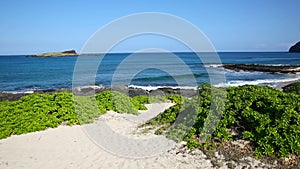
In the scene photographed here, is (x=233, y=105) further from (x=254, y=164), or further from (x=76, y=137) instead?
(x=76, y=137)

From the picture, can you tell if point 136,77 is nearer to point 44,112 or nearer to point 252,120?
point 44,112

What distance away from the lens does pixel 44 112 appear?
10586mm

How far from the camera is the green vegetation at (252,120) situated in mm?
7215

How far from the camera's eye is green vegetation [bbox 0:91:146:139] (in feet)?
32.2

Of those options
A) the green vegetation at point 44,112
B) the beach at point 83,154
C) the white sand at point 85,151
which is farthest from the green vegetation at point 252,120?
the green vegetation at point 44,112

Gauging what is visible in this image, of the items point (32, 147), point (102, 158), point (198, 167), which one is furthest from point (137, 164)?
point (32, 147)

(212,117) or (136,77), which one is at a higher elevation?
(212,117)

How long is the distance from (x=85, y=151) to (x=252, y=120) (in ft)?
15.8

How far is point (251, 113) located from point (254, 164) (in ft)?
5.36

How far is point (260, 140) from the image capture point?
7469 mm

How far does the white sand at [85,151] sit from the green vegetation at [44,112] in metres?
0.42

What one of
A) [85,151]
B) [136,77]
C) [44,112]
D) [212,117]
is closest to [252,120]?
[212,117]

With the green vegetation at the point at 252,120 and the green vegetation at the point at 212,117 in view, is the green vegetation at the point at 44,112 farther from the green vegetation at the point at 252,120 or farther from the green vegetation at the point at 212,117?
the green vegetation at the point at 252,120

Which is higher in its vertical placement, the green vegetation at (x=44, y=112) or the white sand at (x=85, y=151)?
the green vegetation at (x=44, y=112)
